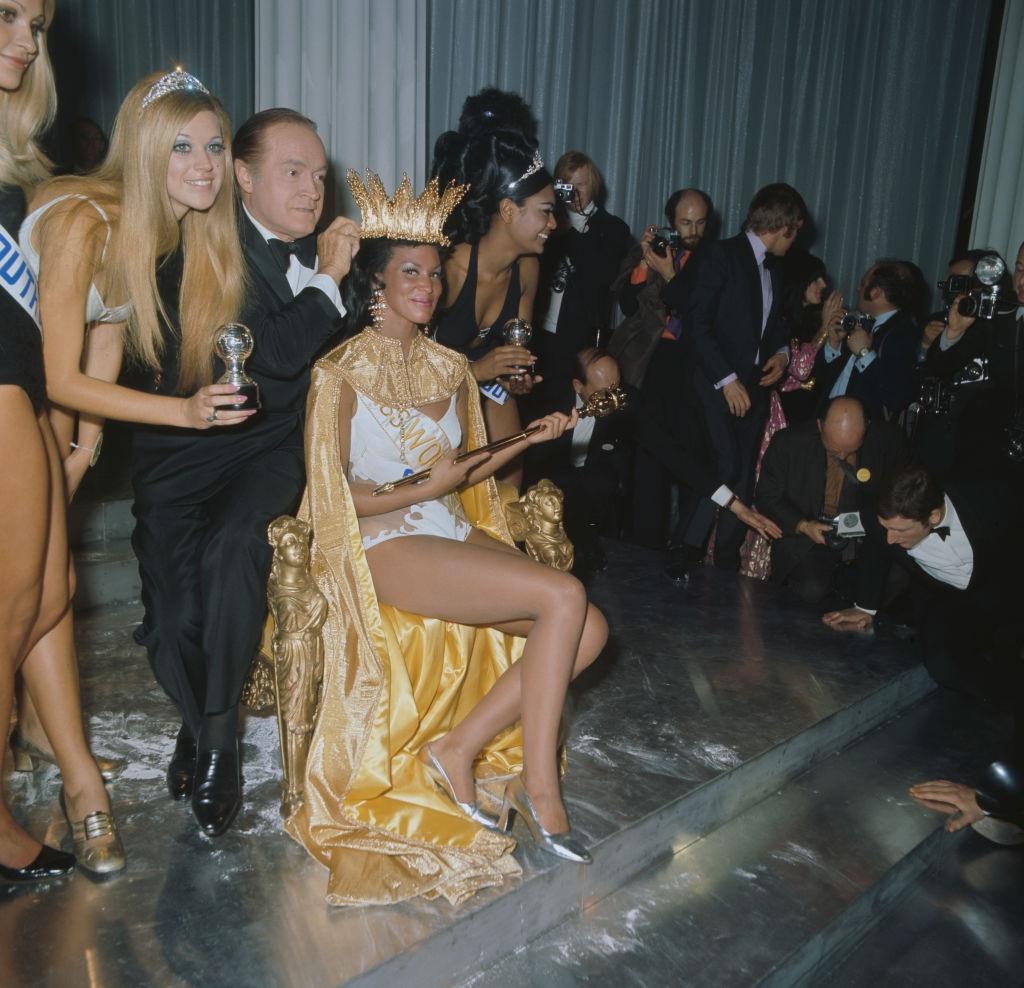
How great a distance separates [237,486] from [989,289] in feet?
13.0

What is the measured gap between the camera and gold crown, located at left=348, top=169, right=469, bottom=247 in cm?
242

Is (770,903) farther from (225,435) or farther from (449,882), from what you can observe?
(225,435)

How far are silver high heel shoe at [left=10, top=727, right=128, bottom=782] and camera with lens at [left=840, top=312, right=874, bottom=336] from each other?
4313 millimetres

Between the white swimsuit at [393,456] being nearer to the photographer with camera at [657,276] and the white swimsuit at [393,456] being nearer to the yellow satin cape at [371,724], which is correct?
the yellow satin cape at [371,724]

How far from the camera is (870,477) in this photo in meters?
4.55

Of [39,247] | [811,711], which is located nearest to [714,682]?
[811,711]

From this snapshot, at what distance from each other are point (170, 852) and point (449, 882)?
67cm

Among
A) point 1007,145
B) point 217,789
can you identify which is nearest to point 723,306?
point 217,789

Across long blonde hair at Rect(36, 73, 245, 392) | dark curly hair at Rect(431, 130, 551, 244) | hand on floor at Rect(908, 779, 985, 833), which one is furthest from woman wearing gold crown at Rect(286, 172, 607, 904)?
hand on floor at Rect(908, 779, 985, 833)

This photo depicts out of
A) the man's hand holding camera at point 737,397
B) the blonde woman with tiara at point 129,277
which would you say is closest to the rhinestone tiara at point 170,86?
the blonde woman with tiara at point 129,277

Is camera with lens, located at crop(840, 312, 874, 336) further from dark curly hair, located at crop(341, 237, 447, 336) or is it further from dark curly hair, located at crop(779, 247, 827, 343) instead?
dark curly hair, located at crop(341, 237, 447, 336)

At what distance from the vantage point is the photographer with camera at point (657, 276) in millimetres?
5008

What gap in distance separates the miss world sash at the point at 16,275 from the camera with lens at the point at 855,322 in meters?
4.41

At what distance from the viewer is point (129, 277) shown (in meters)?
2.09
